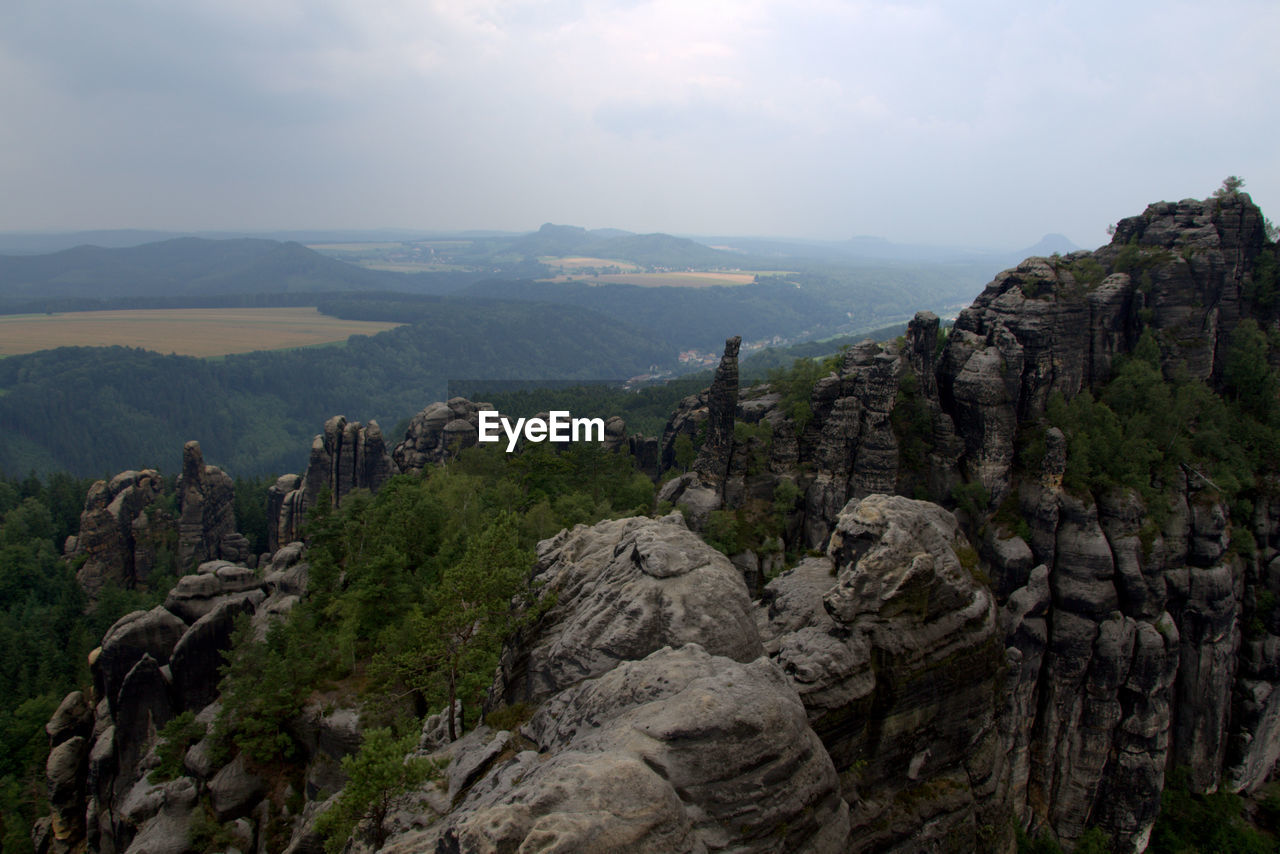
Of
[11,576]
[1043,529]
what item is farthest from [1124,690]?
[11,576]

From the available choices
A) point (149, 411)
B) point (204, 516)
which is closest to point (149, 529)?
point (204, 516)

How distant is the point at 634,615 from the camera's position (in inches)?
625

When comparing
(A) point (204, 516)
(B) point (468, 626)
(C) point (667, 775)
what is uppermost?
(C) point (667, 775)

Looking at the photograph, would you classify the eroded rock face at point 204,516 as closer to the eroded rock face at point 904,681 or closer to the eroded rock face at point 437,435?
the eroded rock face at point 437,435

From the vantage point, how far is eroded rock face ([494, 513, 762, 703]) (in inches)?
611

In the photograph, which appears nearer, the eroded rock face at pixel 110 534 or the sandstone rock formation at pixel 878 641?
the sandstone rock formation at pixel 878 641

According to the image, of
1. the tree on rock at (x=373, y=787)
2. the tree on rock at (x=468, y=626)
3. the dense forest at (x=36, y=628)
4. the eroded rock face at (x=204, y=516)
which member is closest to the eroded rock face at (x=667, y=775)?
the tree on rock at (x=373, y=787)

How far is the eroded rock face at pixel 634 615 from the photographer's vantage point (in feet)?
51.0

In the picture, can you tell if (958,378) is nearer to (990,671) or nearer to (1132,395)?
(1132,395)

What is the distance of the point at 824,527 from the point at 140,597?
172ft

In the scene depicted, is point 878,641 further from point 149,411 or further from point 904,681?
point 149,411

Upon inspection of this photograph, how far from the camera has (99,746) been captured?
32.8m

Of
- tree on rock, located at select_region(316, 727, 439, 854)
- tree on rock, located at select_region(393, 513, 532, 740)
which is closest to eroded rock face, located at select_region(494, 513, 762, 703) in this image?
tree on rock, located at select_region(393, 513, 532, 740)

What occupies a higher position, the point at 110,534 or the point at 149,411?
the point at 110,534
